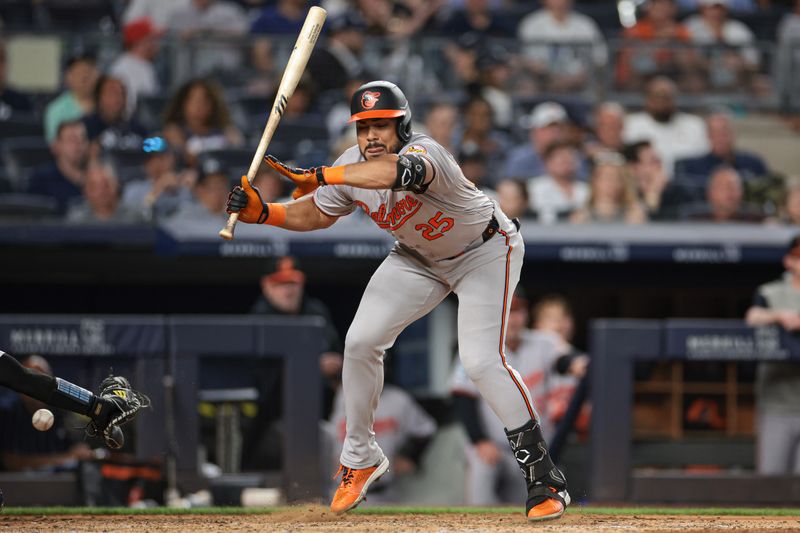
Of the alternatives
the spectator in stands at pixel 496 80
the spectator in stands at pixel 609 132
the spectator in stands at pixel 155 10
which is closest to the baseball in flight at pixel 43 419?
the spectator in stands at pixel 609 132

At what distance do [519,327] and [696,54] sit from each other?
11.6 feet

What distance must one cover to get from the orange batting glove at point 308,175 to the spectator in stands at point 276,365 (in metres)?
2.26

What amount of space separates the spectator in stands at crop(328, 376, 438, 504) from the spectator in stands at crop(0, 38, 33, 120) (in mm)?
3532

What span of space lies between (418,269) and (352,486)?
0.93 m

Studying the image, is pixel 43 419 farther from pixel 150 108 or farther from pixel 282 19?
pixel 282 19

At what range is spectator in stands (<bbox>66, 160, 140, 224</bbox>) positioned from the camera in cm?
794

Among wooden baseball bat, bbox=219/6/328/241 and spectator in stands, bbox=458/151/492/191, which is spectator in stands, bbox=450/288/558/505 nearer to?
spectator in stands, bbox=458/151/492/191

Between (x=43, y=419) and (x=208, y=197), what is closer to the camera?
(x=43, y=419)

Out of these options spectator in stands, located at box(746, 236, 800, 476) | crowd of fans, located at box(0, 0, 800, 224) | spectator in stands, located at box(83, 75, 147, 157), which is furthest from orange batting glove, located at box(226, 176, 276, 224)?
spectator in stands, located at box(83, 75, 147, 157)

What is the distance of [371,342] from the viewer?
16.2 feet

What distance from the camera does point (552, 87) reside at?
31.9 feet

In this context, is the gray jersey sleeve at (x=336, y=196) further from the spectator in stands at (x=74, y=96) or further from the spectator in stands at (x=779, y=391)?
the spectator in stands at (x=74, y=96)

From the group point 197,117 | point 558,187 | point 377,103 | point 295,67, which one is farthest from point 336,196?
point 197,117

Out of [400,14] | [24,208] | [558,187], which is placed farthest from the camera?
[400,14]
